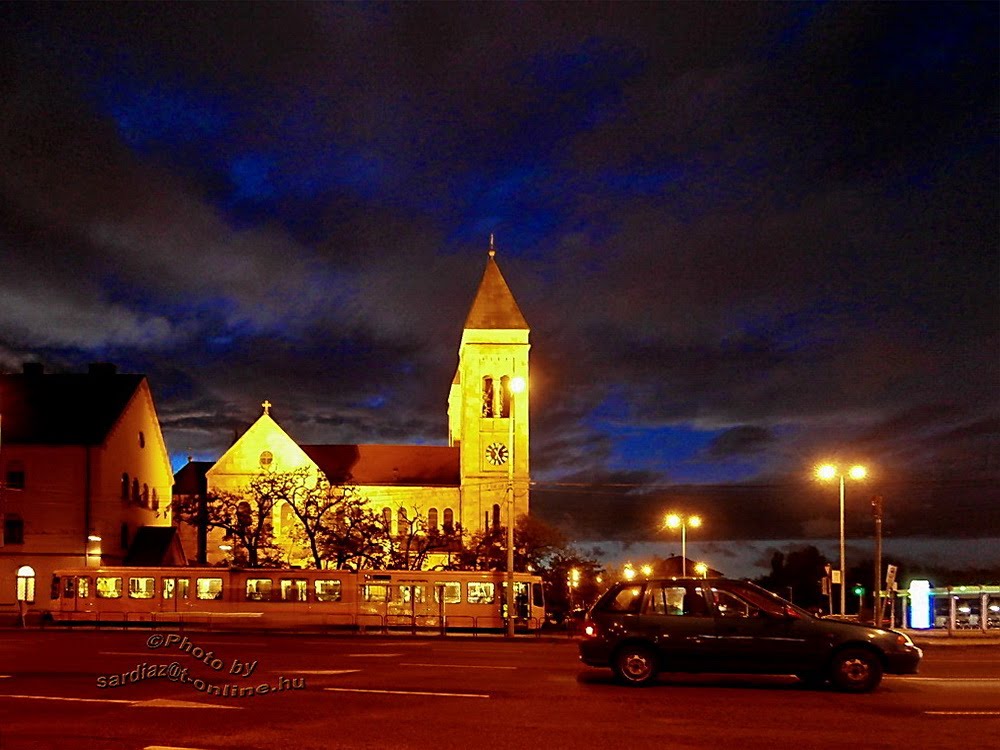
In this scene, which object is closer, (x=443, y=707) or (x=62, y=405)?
(x=443, y=707)

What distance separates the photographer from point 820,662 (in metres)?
16.7

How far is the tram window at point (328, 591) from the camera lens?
47531 millimetres

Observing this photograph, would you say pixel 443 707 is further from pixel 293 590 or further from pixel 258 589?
pixel 258 589

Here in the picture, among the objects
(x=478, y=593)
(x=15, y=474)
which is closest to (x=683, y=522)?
(x=478, y=593)

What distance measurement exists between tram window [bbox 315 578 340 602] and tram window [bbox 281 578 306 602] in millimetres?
643

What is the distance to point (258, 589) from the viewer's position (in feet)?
A: 157

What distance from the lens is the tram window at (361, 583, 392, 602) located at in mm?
47406

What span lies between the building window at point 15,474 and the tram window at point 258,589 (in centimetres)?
2461

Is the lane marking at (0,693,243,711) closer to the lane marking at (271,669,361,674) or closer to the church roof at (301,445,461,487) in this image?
the lane marking at (271,669,361,674)

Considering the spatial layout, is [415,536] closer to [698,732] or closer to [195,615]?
[195,615]

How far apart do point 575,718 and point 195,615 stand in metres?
36.4

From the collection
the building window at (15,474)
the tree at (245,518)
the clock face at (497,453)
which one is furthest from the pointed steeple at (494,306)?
the building window at (15,474)

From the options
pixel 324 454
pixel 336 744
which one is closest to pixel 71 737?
pixel 336 744

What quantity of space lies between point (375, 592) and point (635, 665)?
31.6 metres
